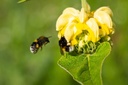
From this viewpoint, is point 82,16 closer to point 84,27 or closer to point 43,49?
point 84,27

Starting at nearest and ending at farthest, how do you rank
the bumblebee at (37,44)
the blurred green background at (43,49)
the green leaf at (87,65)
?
the green leaf at (87,65) < the bumblebee at (37,44) < the blurred green background at (43,49)

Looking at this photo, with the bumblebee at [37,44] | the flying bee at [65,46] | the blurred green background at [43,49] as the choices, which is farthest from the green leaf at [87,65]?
the blurred green background at [43,49]

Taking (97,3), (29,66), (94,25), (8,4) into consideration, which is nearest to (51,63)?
(29,66)

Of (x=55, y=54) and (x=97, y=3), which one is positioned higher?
(x=97, y=3)

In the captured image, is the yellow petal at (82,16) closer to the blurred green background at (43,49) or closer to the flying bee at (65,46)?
the flying bee at (65,46)

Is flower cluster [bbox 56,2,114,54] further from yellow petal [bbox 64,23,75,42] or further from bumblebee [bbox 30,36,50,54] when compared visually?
bumblebee [bbox 30,36,50,54]

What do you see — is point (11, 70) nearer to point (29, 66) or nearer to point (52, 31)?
point (29, 66)

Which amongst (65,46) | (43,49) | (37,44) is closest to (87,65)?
(65,46)
